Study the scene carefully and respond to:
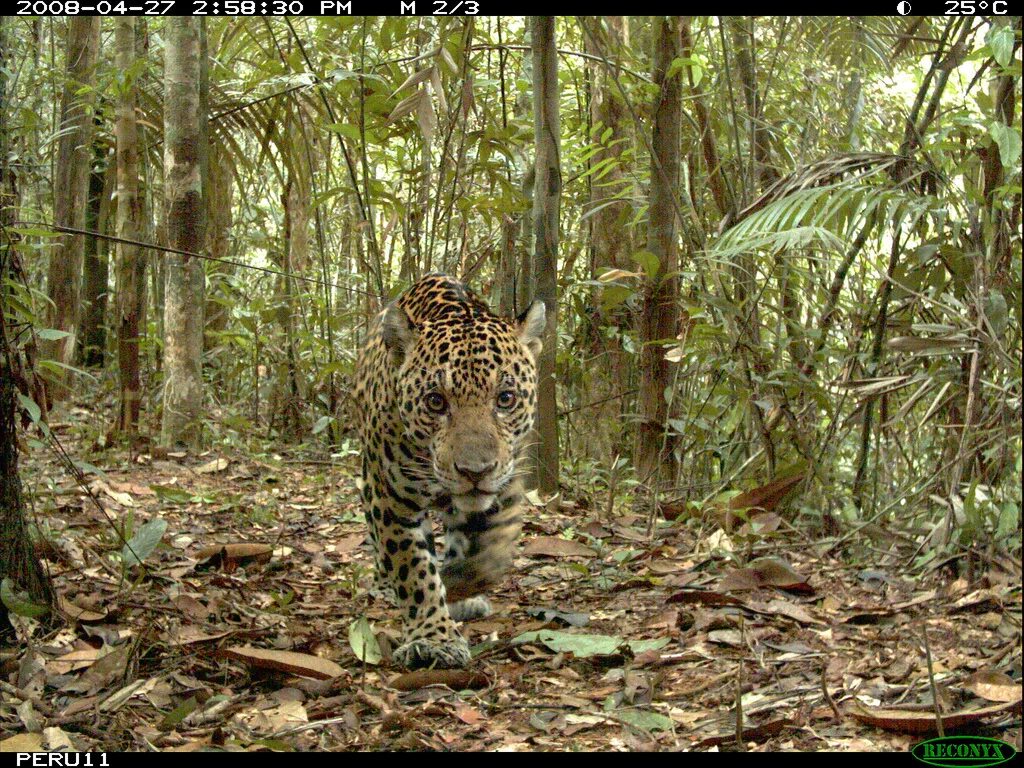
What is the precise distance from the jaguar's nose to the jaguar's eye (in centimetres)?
37

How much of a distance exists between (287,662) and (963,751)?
2.33 meters

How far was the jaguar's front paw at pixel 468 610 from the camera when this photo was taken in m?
4.96

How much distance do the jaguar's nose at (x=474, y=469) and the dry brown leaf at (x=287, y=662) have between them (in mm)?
919

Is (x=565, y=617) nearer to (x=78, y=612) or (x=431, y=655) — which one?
(x=431, y=655)

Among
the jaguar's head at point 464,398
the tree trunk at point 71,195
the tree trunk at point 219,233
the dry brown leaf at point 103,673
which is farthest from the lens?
the tree trunk at point 71,195

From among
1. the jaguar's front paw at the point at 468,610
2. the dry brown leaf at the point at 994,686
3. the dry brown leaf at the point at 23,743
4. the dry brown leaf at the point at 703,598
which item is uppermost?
the dry brown leaf at the point at 994,686

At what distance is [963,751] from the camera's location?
2.64 m

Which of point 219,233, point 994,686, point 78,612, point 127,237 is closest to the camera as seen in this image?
point 994,686

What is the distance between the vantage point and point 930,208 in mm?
4559

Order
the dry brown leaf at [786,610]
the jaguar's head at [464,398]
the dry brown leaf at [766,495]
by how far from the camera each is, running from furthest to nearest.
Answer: the dry brown leaf at [766,495] < the jaguar's head at [464,398] < the dry brown leaf at [786,610]

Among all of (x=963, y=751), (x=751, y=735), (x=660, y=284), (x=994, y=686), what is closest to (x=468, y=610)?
(x=751, y=735)

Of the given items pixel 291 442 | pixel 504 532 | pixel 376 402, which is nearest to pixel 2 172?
pixel 376 402

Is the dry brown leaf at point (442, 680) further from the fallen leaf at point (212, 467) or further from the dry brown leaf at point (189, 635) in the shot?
the fallen leaf at point (212, 467)

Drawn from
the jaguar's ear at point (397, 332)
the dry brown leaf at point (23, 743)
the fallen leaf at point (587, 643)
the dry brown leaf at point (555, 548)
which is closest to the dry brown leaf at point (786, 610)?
the fallen leaf at point (587, 643)
